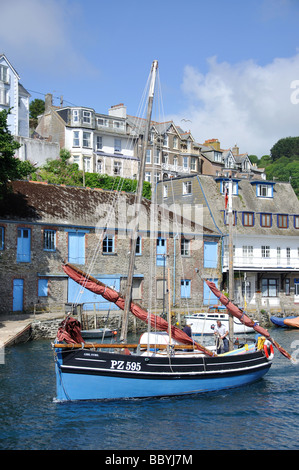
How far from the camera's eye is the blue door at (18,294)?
38.5 metres

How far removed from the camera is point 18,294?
→ 38688 millimetres

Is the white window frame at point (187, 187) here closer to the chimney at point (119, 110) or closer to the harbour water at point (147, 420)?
the chimney at point (119, 110)

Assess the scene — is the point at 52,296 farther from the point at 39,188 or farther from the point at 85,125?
the point at 85,125

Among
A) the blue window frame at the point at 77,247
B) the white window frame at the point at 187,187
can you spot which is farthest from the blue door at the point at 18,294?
the white window frame at the point at 187,187

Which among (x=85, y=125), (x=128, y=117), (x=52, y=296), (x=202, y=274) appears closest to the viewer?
(x=52, y=296)

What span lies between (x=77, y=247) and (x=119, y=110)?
39.8m

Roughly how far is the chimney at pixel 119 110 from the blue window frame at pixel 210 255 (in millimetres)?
34106

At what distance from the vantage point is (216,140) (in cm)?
9006

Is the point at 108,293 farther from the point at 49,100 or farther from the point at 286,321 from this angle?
the point at 49,100

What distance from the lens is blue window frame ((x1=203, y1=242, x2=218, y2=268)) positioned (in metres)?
48.7

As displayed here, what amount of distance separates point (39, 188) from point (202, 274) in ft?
55.8

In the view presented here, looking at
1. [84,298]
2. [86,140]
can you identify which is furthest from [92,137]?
[84,298]

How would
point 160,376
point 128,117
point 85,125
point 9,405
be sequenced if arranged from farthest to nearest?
point 128,117, point 85,125, point 160,376, point 9,405
